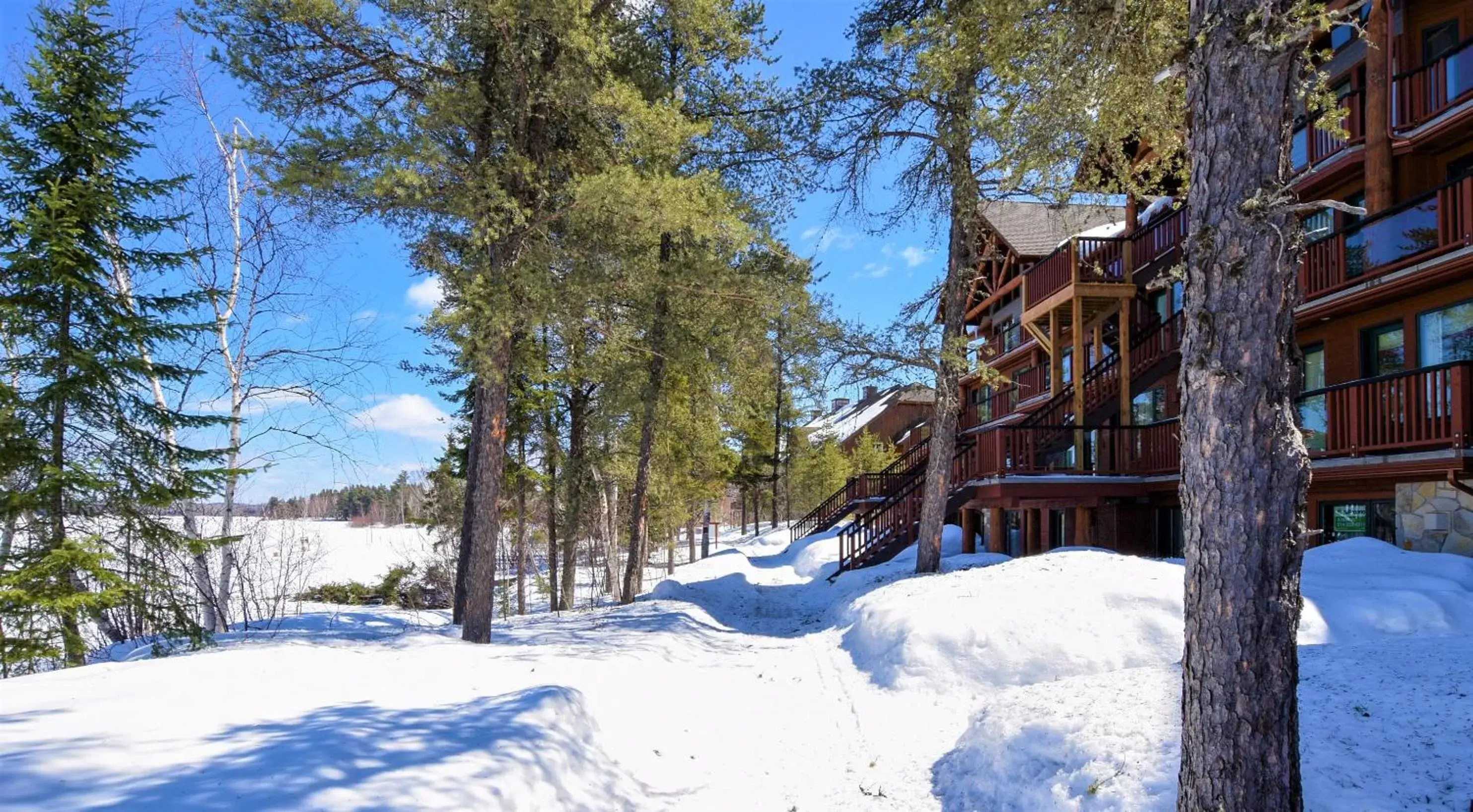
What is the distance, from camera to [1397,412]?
A: 990 centimetres

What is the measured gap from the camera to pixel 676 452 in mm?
21438

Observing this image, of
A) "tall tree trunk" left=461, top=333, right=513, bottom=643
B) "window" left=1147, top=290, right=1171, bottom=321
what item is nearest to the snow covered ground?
"tall tree trunk" left=461, top=333, right=513, bottom=643

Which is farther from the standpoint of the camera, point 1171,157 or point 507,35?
point 1171,157

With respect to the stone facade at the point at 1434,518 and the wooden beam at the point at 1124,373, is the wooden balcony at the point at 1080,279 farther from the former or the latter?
the stone facade at the point at 1434,518

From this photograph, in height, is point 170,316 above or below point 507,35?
below

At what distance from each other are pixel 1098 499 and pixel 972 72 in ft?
27.9

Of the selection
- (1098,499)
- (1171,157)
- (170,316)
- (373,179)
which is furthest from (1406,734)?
(170,316)

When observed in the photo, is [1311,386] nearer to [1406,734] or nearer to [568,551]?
[1406,734]

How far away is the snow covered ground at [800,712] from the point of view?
3.79 meters

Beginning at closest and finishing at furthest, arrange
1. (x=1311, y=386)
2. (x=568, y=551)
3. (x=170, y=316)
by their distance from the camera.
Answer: (x=170, y=316) → (x=1311, y=386) → (x=568, y=551)

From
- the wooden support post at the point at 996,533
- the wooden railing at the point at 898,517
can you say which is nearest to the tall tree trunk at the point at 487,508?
the wooden railing at the point at 898,517

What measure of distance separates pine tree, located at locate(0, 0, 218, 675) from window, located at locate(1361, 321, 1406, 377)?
56.6 feet

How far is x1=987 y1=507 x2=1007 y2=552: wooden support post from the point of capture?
66.2ft

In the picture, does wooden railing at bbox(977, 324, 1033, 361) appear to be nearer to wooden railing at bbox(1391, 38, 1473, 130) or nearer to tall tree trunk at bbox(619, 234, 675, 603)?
wooden railing at bbox(1391, 38, 1473, 130)
